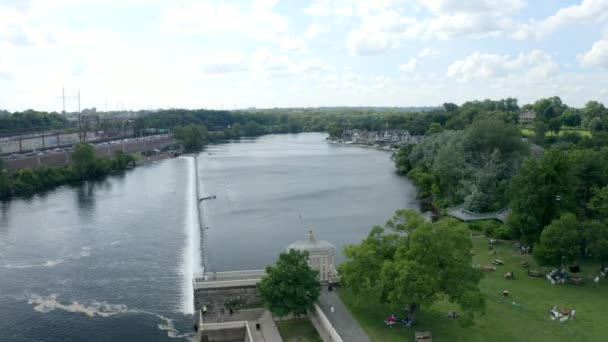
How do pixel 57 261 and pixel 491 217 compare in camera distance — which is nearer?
pixel 57 261

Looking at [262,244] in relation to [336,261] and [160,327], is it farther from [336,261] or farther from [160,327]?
[160,327]

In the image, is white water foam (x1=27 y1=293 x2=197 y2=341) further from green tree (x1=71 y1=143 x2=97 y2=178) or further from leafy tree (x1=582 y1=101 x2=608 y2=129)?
leafy tree (x1=582 y1=101 x2=608 y2=129)

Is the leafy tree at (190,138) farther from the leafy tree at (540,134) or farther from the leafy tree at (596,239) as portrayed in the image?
the leafy tree at (596,239)

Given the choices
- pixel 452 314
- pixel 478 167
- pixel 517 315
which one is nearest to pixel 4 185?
pixel 478 167

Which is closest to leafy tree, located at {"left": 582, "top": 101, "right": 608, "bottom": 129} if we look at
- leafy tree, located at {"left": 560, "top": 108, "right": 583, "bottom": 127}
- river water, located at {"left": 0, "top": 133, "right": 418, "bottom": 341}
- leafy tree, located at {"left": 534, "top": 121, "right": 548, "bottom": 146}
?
leafy tree, located at {"left": 560, "top": 108, "right": 583, "bottom": 127}

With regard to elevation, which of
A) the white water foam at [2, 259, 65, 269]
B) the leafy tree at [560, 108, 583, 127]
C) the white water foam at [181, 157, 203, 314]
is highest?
the leafy tree at [560, 108, 583, 127]

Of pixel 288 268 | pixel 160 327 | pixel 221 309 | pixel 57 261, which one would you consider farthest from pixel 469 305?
pixel 57 261
